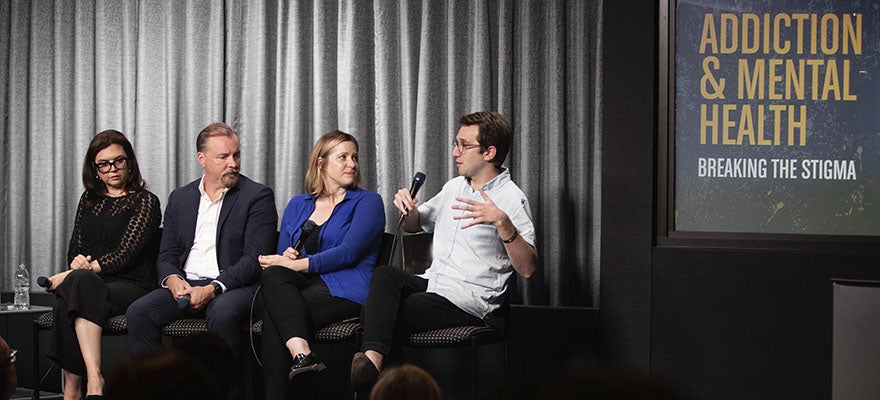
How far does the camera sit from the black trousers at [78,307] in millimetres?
Result: 4480

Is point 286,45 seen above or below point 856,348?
above

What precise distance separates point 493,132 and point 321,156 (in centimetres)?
77

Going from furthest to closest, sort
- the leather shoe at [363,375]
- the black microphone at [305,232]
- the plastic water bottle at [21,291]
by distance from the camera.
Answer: the plastic water bottle at [21,291]
the black microphone at [305,232]
the leather shoe at [363,375]

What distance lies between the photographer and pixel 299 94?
5266 millimetres

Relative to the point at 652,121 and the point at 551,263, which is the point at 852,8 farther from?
the point at 551,263

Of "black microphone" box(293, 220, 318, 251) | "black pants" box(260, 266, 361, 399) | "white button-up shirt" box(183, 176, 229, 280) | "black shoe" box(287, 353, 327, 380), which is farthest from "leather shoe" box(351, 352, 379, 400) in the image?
"white button-up shirt" box(183, 176, 229, 280)

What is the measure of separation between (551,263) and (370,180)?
98cm

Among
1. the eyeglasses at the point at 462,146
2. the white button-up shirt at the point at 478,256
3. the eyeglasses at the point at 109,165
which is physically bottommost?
the white button-up shirt at the point at 478,256

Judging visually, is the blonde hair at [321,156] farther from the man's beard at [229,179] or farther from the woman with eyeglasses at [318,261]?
the man's beard at [229,179]

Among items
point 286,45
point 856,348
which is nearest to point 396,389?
point 856,348

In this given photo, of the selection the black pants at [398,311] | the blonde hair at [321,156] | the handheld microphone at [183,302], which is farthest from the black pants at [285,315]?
the blonde hair at [321,156]

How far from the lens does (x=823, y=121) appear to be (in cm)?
388

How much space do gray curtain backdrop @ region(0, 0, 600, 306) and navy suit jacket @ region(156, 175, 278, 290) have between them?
2.02 ft

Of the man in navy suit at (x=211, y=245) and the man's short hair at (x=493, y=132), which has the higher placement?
the man's short hair at (x=493, y=132)
